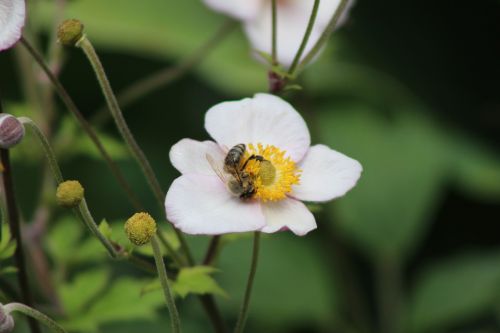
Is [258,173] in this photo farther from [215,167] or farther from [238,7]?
[238,7]

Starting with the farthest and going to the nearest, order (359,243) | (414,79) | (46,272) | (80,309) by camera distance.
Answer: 1. (414,79)
2. (359,243)
3. (46,272)
4. (80,309)

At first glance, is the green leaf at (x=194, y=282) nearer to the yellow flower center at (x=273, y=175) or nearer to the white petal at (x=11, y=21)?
the yellow flower center at (x=273, y=175)

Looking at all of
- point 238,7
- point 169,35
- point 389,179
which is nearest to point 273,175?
point 238,7

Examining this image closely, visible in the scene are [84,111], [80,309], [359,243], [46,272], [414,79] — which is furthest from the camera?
[414,79]

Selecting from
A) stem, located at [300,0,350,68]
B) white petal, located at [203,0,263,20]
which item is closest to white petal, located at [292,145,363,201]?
stem, located at [300,0,350,68]

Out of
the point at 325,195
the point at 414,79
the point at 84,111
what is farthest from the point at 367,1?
the point at 325,195

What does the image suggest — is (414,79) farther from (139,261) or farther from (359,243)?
(139,261)

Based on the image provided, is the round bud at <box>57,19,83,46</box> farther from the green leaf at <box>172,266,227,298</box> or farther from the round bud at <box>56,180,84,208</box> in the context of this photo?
the green leaf at <box>172,266,227,298</box>

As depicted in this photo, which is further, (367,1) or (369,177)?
(367,1)
